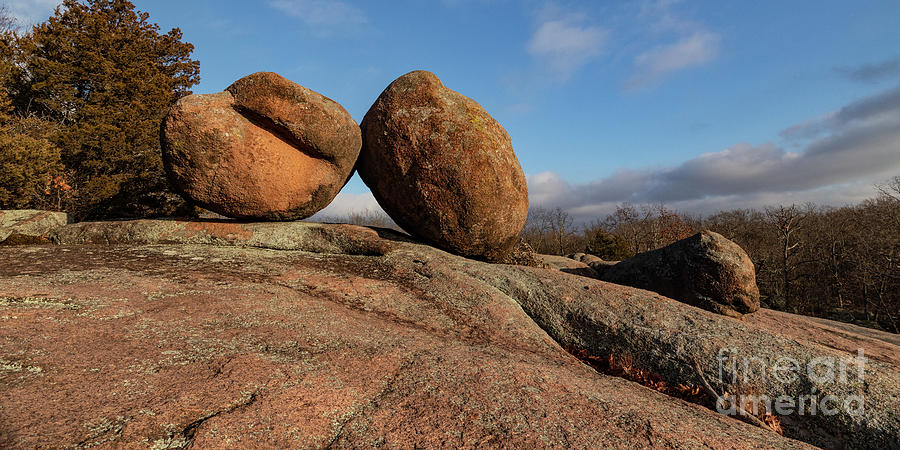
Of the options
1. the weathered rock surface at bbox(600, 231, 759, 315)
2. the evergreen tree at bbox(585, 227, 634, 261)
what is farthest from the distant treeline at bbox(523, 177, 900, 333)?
the weathered rock surface at bbox(600, 231, 759, 315)

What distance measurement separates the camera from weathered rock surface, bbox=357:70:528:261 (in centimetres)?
817

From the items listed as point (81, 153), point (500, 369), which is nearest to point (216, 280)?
point (500, 369)

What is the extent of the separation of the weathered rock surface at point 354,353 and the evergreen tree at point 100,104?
11143 millimetres

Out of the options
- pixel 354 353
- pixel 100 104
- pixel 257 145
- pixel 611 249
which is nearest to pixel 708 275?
pixel 354 353

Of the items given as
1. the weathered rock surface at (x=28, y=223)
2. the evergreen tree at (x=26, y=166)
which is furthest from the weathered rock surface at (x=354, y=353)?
the evergreen tree at (x=26, y=166)

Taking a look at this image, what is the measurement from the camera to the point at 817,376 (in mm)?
5027

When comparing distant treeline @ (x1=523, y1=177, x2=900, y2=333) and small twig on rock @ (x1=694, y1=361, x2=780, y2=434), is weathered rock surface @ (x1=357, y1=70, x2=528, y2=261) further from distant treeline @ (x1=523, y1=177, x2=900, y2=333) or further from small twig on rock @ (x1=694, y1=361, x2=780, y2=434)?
distant treeline @ (x1=523, y1=177, x2=900, y2=333)

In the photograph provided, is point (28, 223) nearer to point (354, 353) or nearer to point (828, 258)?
point (354, 353)

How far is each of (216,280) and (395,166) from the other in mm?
4092

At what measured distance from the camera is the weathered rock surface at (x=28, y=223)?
8.80m

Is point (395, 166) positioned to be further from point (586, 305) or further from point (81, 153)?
point (81, 153)

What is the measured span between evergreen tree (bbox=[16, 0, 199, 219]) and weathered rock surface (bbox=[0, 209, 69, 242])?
279 inches

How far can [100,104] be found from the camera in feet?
56.8

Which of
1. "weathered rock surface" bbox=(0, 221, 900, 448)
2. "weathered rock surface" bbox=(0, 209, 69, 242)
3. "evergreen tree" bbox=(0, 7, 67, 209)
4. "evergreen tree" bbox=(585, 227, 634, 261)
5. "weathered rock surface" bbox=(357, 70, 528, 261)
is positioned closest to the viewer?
"weathered rock surface" bbox=(0, 221, 900, 448)
